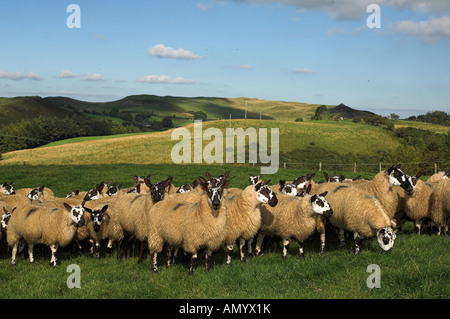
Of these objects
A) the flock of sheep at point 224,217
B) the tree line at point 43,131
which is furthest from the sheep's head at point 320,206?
the tree line at point 43,131

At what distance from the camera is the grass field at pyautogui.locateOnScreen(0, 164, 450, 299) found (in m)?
7.79

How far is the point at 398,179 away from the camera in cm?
1299

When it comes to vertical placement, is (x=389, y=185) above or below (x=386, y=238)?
above

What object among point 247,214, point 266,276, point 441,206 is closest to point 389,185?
point 441,206

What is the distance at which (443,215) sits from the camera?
13.1 m

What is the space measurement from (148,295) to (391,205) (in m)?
8.58

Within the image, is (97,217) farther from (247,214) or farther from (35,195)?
(35,195)

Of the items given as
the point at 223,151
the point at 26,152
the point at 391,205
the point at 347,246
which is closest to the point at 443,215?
the point at 391,205

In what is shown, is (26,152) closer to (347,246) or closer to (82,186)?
(82,186)

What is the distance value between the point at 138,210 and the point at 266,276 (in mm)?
4830

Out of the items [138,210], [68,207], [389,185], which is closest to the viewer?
[68,207]

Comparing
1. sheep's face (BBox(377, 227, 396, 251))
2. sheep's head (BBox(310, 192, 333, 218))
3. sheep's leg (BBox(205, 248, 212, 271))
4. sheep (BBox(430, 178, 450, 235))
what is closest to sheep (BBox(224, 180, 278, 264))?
sheep's leg (BBox(205, 248, 212, 271))

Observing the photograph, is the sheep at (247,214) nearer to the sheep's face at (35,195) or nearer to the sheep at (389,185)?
the sheep at (389,185)

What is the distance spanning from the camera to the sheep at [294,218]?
11.2 meters
